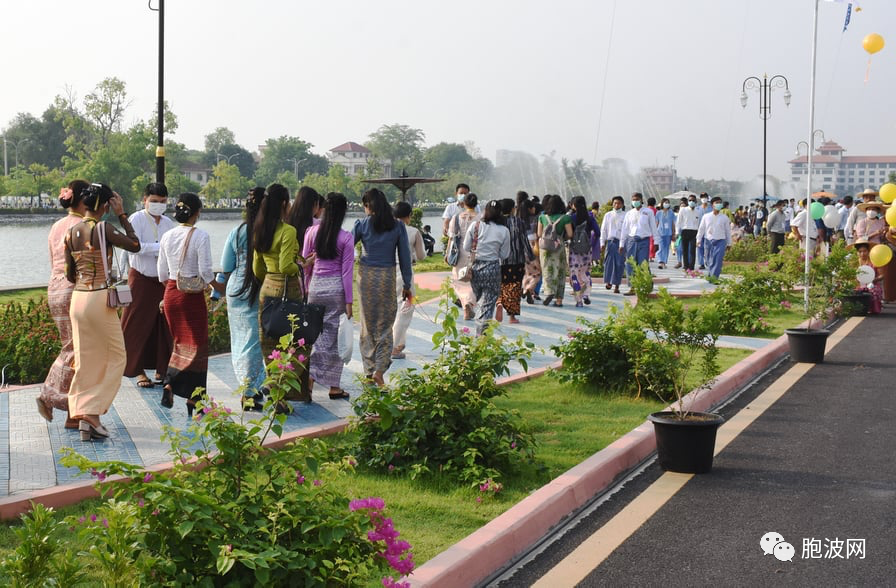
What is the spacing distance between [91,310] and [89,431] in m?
0.83

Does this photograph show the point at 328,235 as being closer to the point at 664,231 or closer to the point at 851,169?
the point at 664,231

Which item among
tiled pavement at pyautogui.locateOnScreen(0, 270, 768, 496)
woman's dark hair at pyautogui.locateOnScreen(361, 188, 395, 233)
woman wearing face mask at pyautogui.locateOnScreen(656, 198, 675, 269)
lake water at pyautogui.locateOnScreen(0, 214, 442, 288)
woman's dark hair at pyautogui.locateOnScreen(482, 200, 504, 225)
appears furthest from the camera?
lake water at pyautogui.locateOnScreen(0, 214, 442, 288)

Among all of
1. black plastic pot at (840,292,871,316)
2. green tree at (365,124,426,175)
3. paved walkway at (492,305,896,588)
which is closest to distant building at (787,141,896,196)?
green tree at (365,124,426,175)

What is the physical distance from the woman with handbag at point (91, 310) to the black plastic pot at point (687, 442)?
3.79 meters

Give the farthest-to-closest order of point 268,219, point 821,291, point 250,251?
1. point 821,291
2. point 250,251
3. point 268,219

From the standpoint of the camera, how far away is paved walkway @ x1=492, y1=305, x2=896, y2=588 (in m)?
4.69

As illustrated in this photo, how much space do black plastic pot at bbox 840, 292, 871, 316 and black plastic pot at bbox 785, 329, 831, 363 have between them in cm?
487

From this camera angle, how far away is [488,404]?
20.7 feet

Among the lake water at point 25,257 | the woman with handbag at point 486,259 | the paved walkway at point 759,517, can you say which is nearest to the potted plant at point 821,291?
the paved walkway at point 759,517

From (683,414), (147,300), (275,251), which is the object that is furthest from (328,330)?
(683,414)

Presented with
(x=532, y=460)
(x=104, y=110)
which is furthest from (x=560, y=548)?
(x=104, y=110)

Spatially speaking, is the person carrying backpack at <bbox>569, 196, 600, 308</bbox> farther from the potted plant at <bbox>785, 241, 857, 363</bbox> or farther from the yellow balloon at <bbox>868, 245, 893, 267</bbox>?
the yellow balloon at <bbox>868, 245, 893, 267</bbox>

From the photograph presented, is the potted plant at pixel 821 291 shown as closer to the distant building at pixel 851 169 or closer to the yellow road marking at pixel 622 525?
the yellow road marking at pixel 622 525

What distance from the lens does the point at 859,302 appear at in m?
15.9
